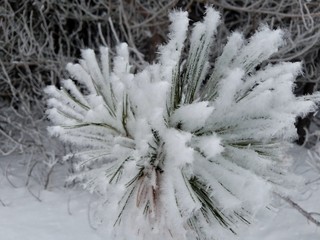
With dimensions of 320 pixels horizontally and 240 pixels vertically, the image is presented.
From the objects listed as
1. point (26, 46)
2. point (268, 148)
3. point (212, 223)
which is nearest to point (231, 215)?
point (212, 223)

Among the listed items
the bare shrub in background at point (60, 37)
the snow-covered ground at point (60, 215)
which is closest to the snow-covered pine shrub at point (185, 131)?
the snow-covered ground at point (60, 215)

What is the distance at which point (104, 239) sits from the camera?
4527 mm

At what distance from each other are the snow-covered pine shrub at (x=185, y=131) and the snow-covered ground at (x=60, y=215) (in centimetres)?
259

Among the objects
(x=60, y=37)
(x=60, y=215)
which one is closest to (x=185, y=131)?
(x=60, y=215)

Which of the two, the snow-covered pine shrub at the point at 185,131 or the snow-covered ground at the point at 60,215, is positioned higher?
the snow-covered pine shrub at the point at 185,131

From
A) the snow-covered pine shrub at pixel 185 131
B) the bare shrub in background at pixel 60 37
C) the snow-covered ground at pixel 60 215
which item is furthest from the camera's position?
the bare shrub in background at pixel 60 37

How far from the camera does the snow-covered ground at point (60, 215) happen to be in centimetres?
452

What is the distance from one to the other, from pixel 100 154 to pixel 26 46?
4122mm

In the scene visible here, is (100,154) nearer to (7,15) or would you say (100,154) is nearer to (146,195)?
(146,195)

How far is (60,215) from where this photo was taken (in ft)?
15.9

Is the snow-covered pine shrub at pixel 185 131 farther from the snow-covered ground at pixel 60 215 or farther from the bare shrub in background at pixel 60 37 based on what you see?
the bare shrub in background at pixel 60 37

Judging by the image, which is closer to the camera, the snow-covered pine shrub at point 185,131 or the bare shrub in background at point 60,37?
the snow-covered pine shrub at point 185,131

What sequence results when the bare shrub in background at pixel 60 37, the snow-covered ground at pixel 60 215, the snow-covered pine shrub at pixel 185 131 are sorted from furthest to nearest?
1. the bare shrub in background at pixel 60 37
2. the snow-covered ground at pixel 60 215
3. the snow-covered pine shrub at pixel 185 131

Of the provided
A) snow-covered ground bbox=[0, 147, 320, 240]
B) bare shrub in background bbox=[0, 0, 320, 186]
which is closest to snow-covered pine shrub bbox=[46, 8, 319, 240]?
snow-covered ground bbox=[0, 147, 320, 240]
